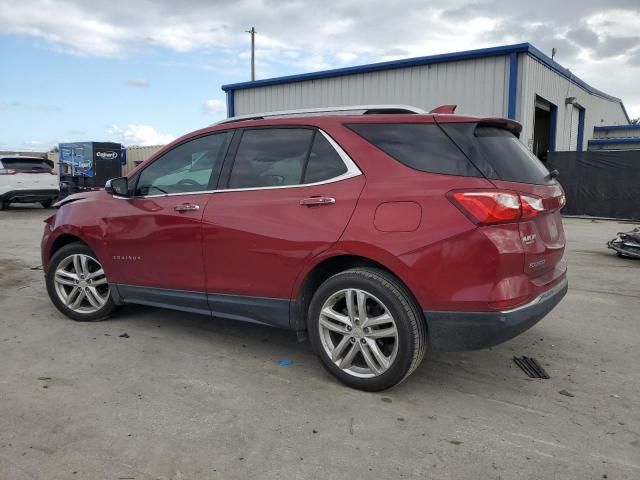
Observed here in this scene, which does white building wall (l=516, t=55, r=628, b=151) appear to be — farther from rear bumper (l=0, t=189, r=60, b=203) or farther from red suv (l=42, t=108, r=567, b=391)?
rear bumper (l=0, t=189, r=60, b=203)

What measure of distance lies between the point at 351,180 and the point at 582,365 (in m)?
2.20

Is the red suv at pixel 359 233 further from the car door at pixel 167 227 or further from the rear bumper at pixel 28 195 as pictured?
the rear bumper at pixel 28 195

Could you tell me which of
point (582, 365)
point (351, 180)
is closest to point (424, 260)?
point (351, 180)

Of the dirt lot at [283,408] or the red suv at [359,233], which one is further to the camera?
the red suv at [359,233]

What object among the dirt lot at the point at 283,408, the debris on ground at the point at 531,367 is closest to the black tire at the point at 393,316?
the dirt lot at the point at 283,408

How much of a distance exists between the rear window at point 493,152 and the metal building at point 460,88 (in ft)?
35.3

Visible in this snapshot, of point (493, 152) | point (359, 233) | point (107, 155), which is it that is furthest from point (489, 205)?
point (107, 155)

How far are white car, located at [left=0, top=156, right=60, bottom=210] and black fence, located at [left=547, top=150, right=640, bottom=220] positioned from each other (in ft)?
51.7

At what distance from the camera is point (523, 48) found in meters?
13.3

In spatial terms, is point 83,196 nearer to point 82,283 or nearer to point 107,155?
point 82,283

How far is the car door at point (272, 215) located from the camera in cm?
334

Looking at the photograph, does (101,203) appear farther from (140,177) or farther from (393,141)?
(393,141)

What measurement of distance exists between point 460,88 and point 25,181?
1387 centimetres

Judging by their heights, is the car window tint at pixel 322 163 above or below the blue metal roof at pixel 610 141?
below
